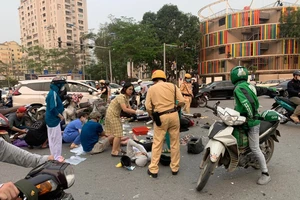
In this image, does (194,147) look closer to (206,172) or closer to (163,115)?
(163,115)

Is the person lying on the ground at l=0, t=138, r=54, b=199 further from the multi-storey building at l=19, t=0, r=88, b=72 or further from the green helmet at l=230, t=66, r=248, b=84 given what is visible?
the multi-storey building at l=19, t=0, r=88, b=72

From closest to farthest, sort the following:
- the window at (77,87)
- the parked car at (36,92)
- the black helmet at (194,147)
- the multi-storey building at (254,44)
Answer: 1. the black helmet at (194,147)
2. the parked car at (36,92)
3. the window at (77,87)
4. the multi-storey building at (254,44)

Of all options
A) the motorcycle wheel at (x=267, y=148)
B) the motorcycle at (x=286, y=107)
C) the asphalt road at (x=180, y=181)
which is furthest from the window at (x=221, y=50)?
the motorcycle wheel at (x=267, y=148)

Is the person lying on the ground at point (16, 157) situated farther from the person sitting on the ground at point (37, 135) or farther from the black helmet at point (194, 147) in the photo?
the person sitting on the ground at point (37, 135)

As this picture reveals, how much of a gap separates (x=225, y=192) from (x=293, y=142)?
3.30 metres

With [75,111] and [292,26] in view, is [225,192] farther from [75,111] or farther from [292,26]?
[292,26]

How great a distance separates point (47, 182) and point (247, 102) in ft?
8.86

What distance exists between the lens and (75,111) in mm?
7773

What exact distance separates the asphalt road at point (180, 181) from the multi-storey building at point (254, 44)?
3708cm

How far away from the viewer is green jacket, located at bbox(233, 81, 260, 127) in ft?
10.4

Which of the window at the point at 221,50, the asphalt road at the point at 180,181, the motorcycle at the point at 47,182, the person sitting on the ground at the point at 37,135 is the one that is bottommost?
the asphalt road at the point at 180,181

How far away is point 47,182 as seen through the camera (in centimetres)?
137

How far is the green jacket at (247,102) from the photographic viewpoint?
10.4ft

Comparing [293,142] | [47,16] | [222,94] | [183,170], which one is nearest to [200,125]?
[293,142]
